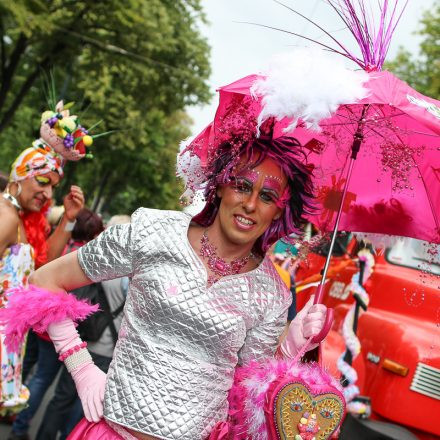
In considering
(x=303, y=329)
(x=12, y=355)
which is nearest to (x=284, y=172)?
(x=303, y=329)

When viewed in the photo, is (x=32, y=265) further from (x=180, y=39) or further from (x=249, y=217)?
(x=180, y=39)

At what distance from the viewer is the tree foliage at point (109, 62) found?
12.2 metres

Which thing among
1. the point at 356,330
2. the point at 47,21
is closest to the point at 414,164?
the point at 356,330

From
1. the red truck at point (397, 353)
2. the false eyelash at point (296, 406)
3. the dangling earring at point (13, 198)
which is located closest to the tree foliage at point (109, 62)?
the dangling earring at point (13, 198)

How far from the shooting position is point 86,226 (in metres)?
5.14

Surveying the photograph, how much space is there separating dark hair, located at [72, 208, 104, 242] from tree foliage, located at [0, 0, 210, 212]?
440 centimetres

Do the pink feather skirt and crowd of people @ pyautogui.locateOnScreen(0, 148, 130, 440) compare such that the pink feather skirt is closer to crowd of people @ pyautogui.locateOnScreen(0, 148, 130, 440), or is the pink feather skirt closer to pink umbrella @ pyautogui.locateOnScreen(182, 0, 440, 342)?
pink umbrella @ pyautogui.locateOnScreen(182, 0, 440, 342)

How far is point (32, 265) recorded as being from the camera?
4.45m

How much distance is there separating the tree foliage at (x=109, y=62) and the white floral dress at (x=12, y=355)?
530 centimetres

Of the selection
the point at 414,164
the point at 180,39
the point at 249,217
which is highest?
the point at 180,39

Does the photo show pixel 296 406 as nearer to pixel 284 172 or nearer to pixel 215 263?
pixel 215 263

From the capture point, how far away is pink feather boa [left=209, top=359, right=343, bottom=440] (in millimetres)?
2412

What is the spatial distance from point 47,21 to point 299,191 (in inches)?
Result: 362

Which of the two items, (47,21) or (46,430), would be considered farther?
(47,21)
